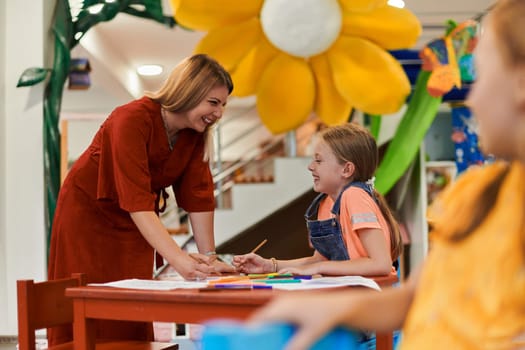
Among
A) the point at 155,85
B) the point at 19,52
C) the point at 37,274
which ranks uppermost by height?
the point at 155,85

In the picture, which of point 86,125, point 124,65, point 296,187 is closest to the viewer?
point 296,187

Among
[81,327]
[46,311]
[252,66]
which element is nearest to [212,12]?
[252,66]

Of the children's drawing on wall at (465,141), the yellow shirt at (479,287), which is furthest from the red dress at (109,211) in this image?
the children's drawing on wall at (465,141)

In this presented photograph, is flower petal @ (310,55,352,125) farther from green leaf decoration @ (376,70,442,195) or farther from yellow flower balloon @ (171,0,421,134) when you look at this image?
green leaf decoration @ (376,70,442,195)

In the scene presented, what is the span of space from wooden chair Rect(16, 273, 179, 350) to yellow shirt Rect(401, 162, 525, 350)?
1.14 metres

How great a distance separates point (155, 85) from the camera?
709 centimetres

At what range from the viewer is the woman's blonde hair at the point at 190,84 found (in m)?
1.84

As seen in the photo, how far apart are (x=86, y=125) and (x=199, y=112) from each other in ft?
15.7

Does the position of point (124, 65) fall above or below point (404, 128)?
above

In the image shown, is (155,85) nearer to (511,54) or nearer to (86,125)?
(86,125)

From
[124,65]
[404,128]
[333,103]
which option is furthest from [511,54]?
[124,65]

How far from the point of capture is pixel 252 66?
3.35 metres

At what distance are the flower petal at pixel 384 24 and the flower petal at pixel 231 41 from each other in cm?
42

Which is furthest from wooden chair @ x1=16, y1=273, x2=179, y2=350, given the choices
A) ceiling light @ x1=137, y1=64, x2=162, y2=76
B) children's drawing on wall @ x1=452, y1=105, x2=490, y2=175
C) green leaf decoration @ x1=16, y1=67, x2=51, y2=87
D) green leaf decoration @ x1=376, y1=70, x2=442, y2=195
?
ceiling light @ x1=137, y1=64, x2=162, y2=76
